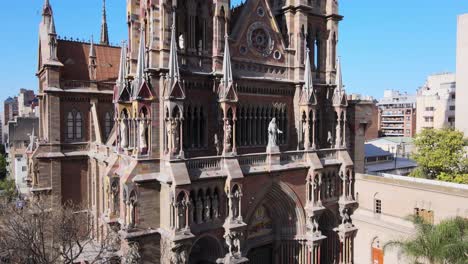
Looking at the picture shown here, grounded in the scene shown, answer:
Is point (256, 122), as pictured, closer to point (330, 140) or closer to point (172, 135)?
point (330, 140)

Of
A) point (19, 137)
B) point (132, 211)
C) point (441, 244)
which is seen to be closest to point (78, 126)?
point (132, 211)

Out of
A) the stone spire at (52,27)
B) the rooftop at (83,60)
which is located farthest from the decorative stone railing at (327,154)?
the stone spire at (52,27)

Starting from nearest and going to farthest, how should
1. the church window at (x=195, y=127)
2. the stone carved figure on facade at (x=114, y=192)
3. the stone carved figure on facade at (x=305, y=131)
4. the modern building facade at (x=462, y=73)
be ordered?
1. the church window at (x=195, y=127)
2. the stone carved figure on facade at (x=114, y=192)
3. the stone carved figure on facade at (x=305, y=131)
4. the modern building facade at (x=462, y=73)

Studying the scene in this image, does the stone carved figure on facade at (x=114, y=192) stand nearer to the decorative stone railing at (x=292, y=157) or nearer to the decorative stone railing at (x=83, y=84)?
the decorative stone railing at (x=292, y=157)

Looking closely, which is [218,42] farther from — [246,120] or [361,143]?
[361,143]

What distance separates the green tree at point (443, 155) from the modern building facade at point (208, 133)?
779cm

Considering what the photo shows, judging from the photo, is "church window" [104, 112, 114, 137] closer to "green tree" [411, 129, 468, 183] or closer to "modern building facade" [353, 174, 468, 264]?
"modern building facade" [353, 174, 468, 264]

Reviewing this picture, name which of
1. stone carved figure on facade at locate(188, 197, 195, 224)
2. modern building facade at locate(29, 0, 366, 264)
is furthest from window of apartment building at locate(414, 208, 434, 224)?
stone carved figure on facade at locate(188, 197, 195, 224)

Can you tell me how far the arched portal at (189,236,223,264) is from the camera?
24.4 meters

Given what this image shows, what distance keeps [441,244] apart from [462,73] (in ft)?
169

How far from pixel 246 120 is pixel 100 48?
19922 millimetres

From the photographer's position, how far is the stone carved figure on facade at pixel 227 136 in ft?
80.4

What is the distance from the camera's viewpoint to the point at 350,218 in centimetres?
3259

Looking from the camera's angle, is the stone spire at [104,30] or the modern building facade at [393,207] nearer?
the modern building facade at [393,207]
